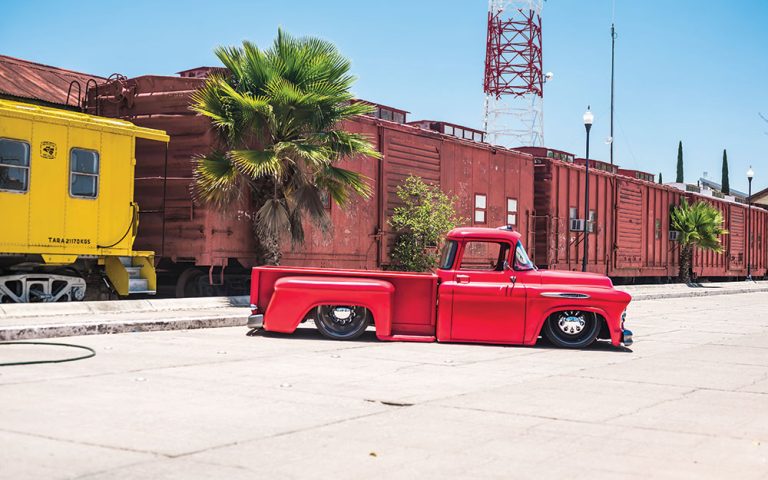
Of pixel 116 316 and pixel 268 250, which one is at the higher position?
pixel 268 250

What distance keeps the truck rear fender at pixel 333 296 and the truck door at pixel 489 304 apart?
0.92 meters

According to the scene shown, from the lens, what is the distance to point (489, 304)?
1160cm

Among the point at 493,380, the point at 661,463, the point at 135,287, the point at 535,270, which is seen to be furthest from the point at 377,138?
the point at 661,463

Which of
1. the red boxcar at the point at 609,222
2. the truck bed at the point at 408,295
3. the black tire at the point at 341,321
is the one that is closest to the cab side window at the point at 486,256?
the truck bed at the point at 408,295

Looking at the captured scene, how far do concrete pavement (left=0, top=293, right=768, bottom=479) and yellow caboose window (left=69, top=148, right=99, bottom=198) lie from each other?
4.02m

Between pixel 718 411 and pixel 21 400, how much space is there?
5.42m

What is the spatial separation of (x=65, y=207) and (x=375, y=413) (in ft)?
30.0

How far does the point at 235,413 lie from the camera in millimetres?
6336

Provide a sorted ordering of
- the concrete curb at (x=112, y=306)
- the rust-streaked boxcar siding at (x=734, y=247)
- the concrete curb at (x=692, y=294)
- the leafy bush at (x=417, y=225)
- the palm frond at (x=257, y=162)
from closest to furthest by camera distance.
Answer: the concrete curb at (x=112, y=306) → the palm frond at (x=257, y=162) → the leafy bush at (x=417, y=225) → the concrete curb at (x=692, y=294) → the rust-streaked boxcar siding at (x=734, y=247)

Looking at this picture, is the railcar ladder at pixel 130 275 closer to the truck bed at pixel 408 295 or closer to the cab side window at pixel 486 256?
the truck bed at pixel 408 295

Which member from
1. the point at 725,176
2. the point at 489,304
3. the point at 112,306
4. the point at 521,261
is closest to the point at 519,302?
the point at 489,304

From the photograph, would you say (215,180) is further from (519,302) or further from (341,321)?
(519,302)

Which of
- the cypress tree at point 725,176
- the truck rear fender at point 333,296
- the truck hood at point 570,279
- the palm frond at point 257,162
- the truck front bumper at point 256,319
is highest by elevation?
the cypress tree at point 725,176

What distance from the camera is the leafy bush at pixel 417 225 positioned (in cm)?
2116
